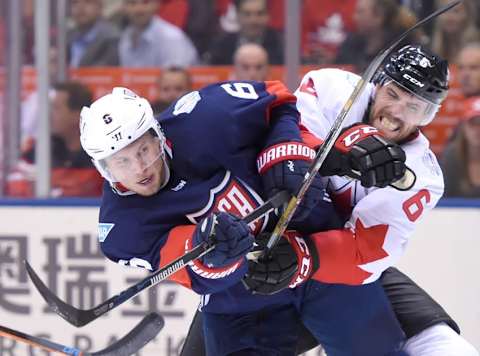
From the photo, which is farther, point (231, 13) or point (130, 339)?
point (231, 13)

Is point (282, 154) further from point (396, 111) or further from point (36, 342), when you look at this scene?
point (36, 342)

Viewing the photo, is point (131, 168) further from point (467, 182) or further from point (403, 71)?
point (467, 182)

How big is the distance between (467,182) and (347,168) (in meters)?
1.46

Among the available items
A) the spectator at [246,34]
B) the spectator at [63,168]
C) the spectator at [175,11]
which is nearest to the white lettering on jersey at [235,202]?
the spectator at [63,168]

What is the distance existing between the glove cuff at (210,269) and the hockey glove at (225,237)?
25 mm

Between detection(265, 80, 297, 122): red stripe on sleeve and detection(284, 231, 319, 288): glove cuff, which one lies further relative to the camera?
detection(265, 80, 297, 122): red stripe on sleeve

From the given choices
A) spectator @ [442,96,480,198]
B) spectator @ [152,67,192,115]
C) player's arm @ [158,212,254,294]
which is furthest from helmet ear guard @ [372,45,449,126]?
spectator @ [152,67,192,115]

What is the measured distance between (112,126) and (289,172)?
0.41m

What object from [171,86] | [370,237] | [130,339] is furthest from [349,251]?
[171,86]

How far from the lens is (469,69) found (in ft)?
13.3

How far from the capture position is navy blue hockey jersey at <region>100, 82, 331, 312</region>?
2504 millimetres

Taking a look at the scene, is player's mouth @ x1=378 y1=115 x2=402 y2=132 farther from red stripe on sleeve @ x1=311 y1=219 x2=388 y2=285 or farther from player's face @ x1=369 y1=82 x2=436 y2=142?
red stripe on sleeve @ x1=311 y1=219 x2=388 y2=285

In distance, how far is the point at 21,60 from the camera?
13.8 feet

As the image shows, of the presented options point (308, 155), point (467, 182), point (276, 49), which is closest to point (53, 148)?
point (276, 49)
